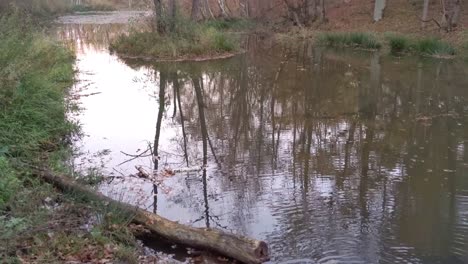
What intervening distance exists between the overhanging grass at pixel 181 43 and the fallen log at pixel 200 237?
16.7 meters

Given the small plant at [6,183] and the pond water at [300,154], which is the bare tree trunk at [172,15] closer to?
the pond water at [300,154]

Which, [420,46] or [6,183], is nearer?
[6,183]

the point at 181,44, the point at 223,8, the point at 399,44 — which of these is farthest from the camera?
the point at 223,8

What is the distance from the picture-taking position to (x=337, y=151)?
32.9 feet

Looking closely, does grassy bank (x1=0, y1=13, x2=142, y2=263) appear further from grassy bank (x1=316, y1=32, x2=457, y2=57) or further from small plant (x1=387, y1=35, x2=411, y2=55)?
small plant (x1=387, y1=35, x2=411, y2=55)

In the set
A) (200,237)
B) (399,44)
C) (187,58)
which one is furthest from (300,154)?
(399,44)

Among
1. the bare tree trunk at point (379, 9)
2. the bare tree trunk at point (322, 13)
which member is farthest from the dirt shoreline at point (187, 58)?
→ the bare tree trunk at point (322, 13)

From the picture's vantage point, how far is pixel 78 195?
6.74 metres

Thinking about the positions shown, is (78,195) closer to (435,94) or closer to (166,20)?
(435,94)

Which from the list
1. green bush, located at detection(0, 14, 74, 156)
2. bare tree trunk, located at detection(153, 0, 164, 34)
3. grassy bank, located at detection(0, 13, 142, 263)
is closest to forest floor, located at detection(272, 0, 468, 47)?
bare tree trunk, located at detection(153, 0, 164, 34)

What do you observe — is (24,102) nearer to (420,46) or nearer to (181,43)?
(181,43)

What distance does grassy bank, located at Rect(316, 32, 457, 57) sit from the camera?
22844mm

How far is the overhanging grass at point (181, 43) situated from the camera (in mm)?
22969

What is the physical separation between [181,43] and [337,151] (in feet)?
46.6
